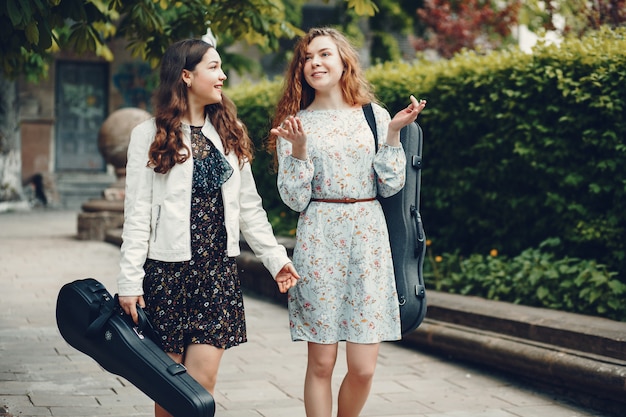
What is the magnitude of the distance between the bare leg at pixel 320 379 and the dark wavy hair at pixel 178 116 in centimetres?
86

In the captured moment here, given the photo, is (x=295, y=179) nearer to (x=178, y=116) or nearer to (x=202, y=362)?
(x=178, y=116)

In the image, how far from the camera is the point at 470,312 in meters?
6.09

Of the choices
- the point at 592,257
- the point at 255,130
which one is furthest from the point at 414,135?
the point at 255,130

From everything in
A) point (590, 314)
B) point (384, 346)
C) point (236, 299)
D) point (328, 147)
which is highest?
point (328, 147)

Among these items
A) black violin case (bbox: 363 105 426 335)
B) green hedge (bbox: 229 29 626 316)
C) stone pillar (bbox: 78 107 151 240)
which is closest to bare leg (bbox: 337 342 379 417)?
black violin case (bbox: 363 105 426 335)

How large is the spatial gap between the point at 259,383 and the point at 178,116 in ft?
7.64

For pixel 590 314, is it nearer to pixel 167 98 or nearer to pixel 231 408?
pixel 231 408

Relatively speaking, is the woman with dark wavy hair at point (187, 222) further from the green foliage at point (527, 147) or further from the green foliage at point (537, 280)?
the green foliage at point (527, 147)

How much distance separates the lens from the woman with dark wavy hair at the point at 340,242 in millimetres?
3885

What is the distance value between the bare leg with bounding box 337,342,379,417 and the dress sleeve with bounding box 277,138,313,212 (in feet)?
2.11

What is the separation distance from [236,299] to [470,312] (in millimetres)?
2718

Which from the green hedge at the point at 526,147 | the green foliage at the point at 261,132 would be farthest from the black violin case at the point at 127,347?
the green foliage at the point at 261,132

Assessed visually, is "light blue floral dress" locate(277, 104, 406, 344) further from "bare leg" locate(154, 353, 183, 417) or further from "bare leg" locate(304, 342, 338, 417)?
"bare leg" locate(154, 353, 183, 417)

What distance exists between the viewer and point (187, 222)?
11.8 feet
